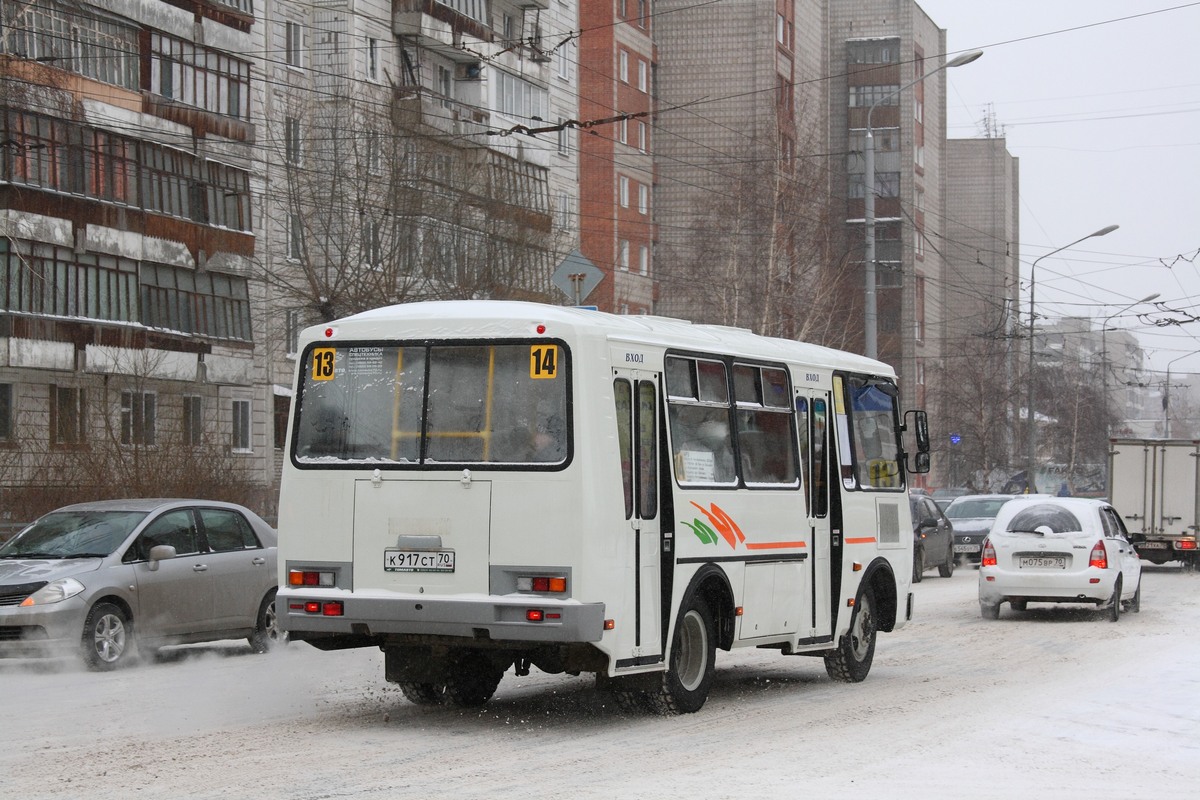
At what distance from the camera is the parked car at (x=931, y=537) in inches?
1296

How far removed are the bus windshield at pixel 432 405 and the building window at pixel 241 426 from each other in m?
33.6

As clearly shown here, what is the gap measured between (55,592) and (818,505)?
261 inches

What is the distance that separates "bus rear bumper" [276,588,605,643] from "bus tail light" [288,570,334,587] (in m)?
0.05

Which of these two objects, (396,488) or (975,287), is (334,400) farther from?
(975,287)

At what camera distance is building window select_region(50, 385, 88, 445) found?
2905 cm

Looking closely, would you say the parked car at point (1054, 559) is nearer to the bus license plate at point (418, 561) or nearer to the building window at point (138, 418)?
the bus license plate at point (418, 561)

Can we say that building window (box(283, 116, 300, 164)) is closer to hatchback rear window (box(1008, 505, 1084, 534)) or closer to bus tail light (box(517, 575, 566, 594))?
hatchback rear window (box(1008, 505, 1084, 534))

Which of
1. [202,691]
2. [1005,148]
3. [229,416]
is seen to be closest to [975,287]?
[1005,148]

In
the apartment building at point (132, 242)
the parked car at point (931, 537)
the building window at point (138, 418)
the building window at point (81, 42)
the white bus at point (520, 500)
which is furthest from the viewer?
the building window at point (81, 42)

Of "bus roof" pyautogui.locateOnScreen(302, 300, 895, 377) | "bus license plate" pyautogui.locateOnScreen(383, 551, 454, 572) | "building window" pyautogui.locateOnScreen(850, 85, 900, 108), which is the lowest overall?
"bus license plate" pyautogui.locateOnScreen(383, 551, 454, 572)

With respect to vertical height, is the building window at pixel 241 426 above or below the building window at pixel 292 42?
below

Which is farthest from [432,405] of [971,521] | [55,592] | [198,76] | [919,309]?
[919,309]

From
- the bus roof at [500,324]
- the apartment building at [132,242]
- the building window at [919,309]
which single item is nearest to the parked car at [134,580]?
the bus roof at [500,324]

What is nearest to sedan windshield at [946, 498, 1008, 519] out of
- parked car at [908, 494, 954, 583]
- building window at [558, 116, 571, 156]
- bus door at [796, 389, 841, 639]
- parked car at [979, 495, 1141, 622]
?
parked car at [908, 494, 954, 583]
